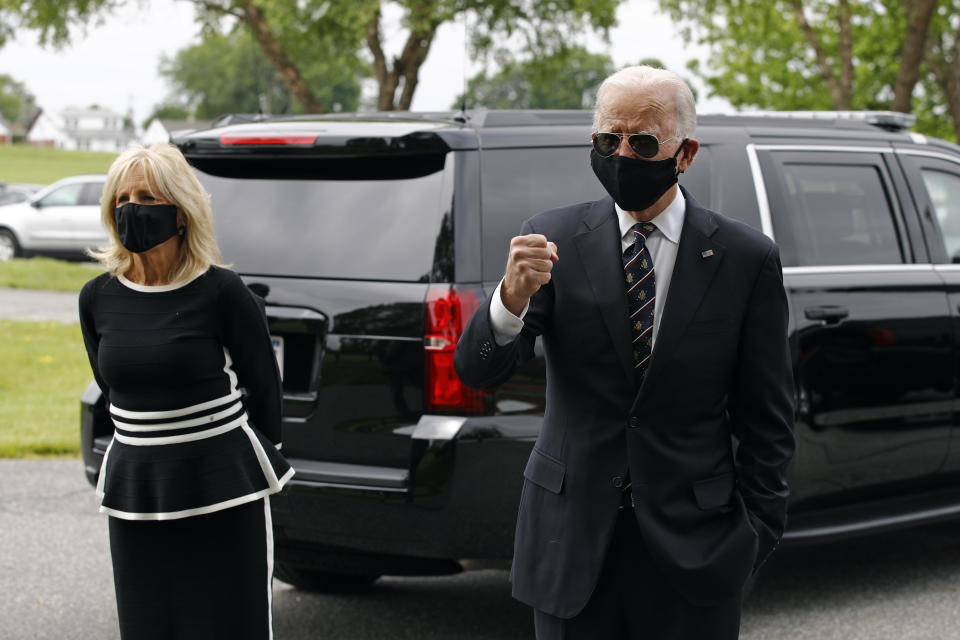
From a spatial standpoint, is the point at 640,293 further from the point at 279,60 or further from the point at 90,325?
the point at 279,60

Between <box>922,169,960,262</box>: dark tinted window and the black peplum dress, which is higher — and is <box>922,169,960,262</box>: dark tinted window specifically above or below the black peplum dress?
above

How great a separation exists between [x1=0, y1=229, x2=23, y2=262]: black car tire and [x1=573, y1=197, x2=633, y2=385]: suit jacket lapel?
80.1 ft

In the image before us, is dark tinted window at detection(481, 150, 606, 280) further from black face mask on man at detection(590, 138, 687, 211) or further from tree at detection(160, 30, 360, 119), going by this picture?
tree at detection(160, 30, 360, 119)

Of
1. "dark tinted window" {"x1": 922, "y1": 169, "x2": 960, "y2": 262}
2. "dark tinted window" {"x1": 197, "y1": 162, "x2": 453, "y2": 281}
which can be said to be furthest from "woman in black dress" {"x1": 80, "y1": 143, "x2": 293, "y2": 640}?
"dark tinted window" {"x1": 922, "y1": 169, "x2": 960, "y2": 262}

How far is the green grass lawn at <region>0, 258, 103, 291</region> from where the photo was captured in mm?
19359

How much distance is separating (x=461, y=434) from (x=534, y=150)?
3.78ft

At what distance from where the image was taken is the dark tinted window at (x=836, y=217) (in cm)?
491

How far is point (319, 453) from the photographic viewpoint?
4.23 m

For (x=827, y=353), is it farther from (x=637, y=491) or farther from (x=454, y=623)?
(x=637, y=491)

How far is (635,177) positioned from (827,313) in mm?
2524

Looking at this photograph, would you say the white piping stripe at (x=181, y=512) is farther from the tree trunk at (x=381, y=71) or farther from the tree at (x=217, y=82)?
the tree at (x=217, y=82)

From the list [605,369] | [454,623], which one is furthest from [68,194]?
[605,369]

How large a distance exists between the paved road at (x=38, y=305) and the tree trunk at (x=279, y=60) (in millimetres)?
5481

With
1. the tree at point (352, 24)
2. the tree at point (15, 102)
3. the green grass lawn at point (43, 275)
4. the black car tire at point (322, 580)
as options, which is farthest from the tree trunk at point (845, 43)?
the tree at point (15, 102)
